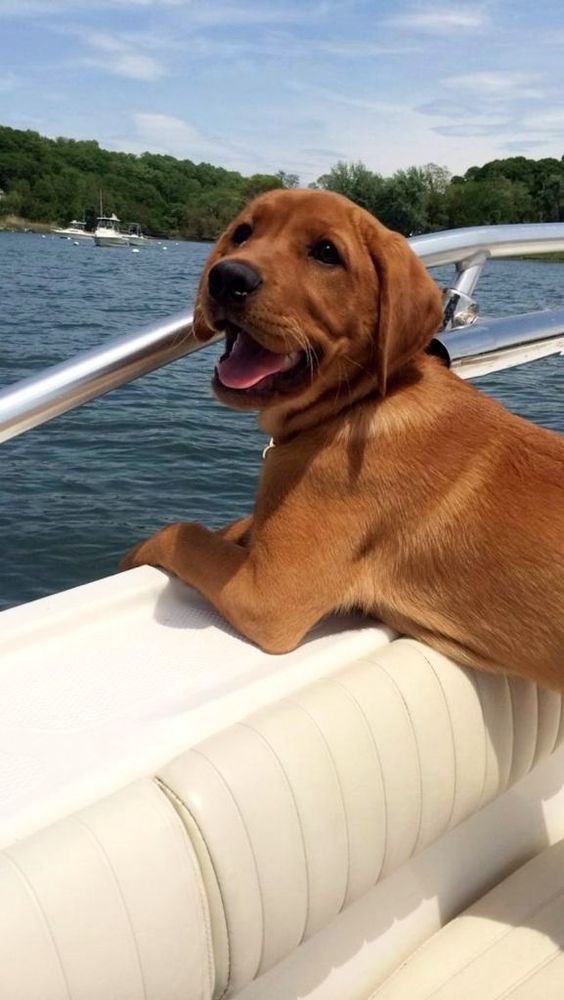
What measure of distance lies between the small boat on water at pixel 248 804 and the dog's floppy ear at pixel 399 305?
46cm

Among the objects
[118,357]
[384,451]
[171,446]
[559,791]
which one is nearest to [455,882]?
[559,791]

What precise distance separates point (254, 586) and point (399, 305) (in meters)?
0.75

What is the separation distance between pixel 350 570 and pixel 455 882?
2.89 feet

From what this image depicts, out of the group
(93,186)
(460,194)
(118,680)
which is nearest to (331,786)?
(118,680)

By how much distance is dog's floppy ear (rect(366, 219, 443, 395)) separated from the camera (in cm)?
225

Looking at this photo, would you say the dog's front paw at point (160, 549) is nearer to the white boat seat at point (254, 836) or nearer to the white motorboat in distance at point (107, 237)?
the white boat seat at point (254, 836)

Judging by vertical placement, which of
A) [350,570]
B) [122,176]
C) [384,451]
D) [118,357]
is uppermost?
[122,176]

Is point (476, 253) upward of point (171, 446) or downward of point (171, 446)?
upward

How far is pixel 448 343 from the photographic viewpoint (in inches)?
115

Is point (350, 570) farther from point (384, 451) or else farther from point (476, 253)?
point (476, 253)

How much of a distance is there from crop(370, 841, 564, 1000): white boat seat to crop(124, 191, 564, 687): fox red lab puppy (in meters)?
0.62

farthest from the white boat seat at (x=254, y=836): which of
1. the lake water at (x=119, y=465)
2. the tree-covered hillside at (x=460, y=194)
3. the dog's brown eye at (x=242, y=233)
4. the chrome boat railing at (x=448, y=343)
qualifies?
the tree-covered hillside at (x=460, y=194)

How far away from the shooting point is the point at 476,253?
10.7ft

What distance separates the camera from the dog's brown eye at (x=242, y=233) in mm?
2549
